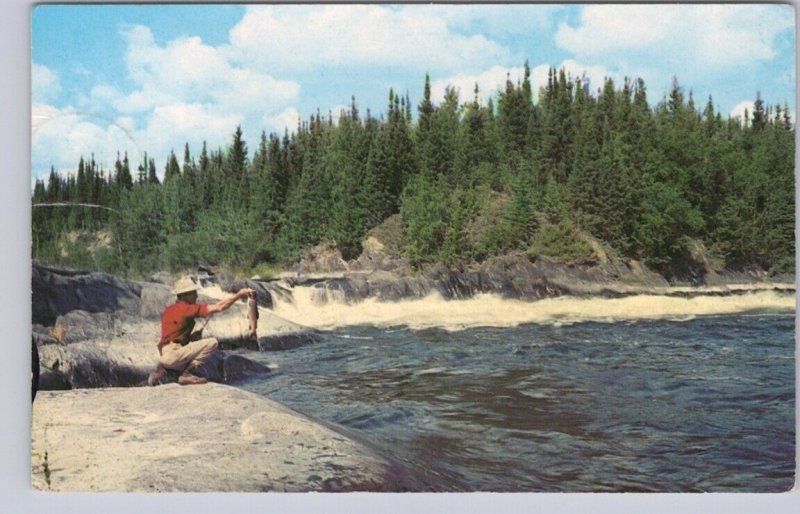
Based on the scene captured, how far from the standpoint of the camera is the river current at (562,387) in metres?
6.14

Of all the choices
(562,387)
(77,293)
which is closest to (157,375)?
(77,293)

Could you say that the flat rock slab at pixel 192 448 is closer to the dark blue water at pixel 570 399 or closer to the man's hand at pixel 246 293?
the dark blue water at pixel 570 399

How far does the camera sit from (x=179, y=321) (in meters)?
6.43

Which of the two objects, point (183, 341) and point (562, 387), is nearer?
point (562, 387)

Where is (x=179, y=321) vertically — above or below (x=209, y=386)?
above

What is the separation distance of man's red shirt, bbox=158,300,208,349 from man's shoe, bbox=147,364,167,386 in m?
0.16

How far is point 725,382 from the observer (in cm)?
627

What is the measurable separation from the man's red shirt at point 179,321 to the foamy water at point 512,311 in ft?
2.54

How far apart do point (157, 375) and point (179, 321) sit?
42 centimetres

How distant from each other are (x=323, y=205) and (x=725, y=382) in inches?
125

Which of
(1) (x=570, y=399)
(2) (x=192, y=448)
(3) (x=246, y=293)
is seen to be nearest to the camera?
(2) (x=192, y=448)

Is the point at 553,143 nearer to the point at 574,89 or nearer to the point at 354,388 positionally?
the point at 574,89

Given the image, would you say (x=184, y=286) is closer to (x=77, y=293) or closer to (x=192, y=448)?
(x=77, y=293)

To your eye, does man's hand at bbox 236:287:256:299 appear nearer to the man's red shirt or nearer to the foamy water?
the man's red shirt
